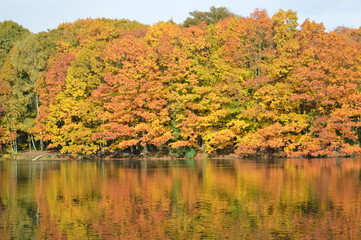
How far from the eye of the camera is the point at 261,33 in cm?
6331

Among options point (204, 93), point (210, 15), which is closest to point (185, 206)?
point (204, 93)

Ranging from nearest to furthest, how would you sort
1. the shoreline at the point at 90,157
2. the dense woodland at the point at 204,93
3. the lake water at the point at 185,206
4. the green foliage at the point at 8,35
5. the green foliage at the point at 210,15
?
the lake water at the point at 185,206, the dense woodland at the point at 204,93, the shoreline at the point at 90,157, the green foliage at the point at 8,35, the green foliage at the point at 210,15

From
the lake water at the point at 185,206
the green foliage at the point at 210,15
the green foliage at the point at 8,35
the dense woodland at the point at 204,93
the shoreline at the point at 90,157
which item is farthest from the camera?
the green foliage at the point at 210,15

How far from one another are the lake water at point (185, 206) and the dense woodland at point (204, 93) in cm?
2100

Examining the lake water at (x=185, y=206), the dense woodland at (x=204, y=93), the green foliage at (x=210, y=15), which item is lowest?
the lake water at (x=185, y=206)

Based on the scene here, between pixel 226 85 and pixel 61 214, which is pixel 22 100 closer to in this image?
pixel 226 85

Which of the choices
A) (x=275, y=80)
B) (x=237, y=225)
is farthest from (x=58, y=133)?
(x=237, y=225)

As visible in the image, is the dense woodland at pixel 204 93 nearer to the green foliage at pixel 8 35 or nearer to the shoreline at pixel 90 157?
the shoreline at pixel 90 157

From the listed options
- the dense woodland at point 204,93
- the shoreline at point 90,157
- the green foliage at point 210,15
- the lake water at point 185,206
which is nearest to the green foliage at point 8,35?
the dense woodland at point 204,93

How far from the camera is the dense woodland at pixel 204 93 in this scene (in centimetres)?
5906

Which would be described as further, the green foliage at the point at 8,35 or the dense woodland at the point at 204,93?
the green foliage at the point at 8,35

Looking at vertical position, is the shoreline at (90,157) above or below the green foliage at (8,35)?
below

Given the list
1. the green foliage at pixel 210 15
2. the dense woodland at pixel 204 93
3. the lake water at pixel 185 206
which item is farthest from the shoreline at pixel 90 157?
the green foliage at pixel 210 15

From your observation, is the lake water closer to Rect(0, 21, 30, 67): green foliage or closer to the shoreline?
the shoreline
